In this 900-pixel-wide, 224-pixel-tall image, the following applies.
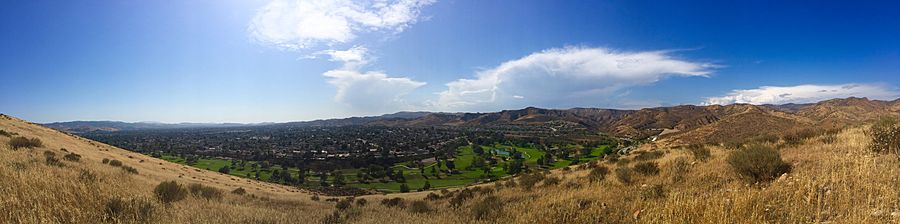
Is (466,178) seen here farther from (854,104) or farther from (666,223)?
(854,104)

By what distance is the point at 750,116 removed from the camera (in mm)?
65500

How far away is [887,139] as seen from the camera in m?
7.91

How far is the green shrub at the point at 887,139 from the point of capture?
764 cm

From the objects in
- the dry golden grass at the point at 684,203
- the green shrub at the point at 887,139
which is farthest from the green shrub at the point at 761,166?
the green shrub at the point at 887,139

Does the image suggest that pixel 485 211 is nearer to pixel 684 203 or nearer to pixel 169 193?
pixel 684 203

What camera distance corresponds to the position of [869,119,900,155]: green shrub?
25.1 feet

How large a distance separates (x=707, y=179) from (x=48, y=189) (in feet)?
46.9

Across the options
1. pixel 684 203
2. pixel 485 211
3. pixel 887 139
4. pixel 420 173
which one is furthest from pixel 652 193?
pixel 420 173

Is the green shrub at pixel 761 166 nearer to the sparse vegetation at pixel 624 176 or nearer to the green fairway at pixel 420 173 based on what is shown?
the sparse vegetation at pixel 624 176

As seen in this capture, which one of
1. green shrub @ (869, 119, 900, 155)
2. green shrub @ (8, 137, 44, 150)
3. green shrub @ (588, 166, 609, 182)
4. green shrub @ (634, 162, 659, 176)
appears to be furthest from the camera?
green shrub @ (8, 137, 44, 150)

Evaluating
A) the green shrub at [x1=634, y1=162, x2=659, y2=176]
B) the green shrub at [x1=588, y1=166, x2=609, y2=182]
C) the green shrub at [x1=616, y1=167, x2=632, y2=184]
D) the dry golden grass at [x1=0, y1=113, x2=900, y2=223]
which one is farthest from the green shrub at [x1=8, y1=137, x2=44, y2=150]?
the green shrub at [x1=634, y1=162, x2=659, y2=176]

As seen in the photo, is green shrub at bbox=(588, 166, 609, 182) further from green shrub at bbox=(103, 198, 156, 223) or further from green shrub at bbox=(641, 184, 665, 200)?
green shrub at bbox=(103, 198, 156, 223)

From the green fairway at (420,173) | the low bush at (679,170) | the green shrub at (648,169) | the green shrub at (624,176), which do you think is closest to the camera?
the low bush at (679,170)

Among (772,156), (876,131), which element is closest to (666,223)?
(772,156)
